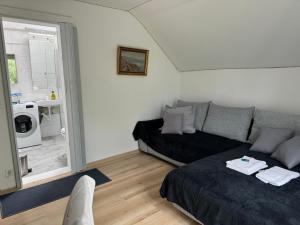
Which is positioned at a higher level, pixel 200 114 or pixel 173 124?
pixel 200 114

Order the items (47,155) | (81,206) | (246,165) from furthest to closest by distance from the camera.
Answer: (47,155) → (246,165) → (81,206)

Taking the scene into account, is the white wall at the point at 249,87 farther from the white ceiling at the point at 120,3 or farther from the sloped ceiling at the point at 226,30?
the white ceiling at the point at 120,3

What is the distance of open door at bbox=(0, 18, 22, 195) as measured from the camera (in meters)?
2.32

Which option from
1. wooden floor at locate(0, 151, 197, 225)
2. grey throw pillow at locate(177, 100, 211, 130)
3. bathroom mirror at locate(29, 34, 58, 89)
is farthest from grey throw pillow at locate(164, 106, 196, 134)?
bathroom mirror at locate(29, 34, 58, 89)

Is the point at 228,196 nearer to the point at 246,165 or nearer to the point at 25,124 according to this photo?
the point at 246,165

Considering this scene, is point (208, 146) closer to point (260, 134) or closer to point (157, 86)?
point (260, 134)

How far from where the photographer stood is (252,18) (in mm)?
2408

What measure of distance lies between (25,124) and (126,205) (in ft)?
9.87

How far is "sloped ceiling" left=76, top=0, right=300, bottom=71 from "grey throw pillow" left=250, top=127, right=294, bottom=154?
0.98 meters

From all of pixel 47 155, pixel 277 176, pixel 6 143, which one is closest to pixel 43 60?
pixel 47 155

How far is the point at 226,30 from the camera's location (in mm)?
2779

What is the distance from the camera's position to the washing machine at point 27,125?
4016mm

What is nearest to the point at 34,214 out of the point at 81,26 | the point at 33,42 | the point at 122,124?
the point at 122,124

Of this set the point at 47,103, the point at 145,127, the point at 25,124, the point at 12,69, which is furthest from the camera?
the point at 47,103
